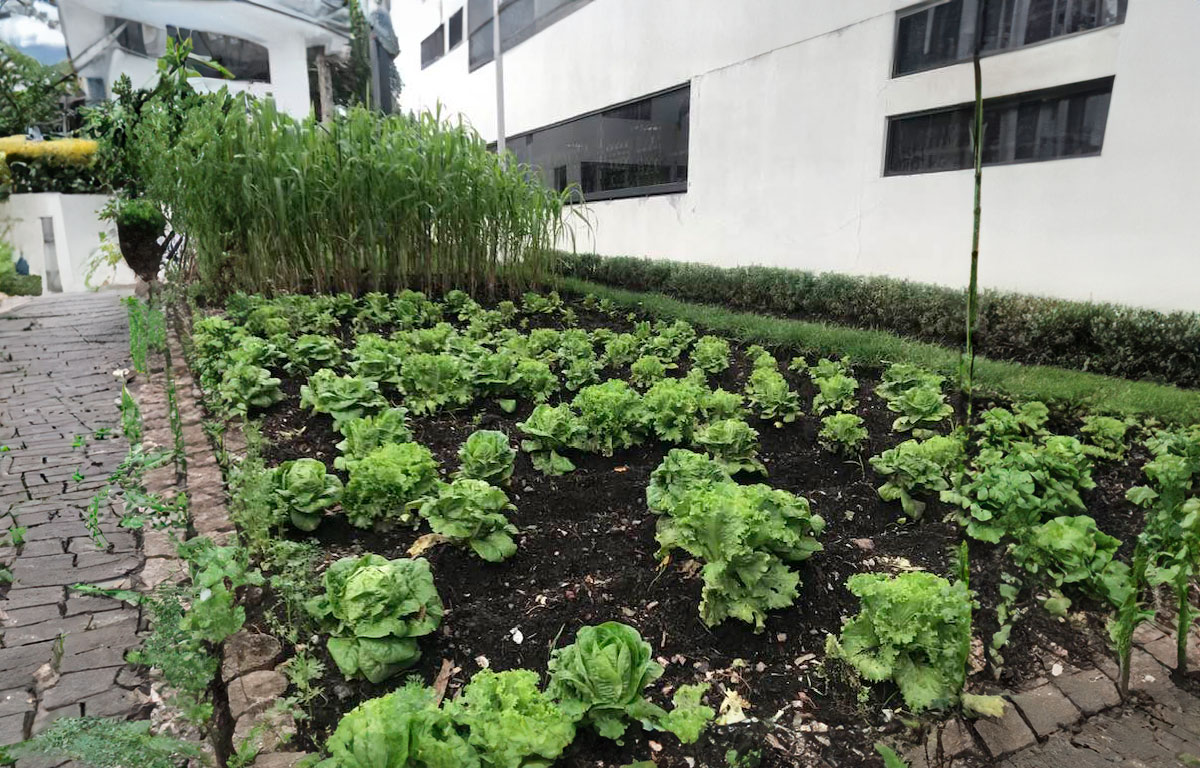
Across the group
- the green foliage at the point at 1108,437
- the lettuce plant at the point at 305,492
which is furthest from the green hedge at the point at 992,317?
the lettuce plant at the point at 305,492

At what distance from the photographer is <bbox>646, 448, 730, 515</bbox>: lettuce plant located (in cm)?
229

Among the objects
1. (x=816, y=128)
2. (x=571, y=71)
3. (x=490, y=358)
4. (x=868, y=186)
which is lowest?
(x=490, y=358)

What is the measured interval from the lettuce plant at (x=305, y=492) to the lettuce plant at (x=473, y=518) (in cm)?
46

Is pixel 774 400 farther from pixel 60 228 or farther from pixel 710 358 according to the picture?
pixel 60 228

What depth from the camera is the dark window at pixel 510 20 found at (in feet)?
41.8

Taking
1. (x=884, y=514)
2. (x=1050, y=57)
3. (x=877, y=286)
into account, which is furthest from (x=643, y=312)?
(x=884, y=514)

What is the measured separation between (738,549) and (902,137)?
20.5 ft

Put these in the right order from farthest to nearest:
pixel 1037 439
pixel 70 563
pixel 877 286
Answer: pixel 877 286 → pixel 1037 439 → pixel 70 563

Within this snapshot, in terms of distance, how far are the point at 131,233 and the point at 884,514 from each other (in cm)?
738

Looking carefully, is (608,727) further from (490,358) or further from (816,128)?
(816,128)

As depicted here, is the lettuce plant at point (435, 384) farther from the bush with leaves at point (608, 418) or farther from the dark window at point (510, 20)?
the dark window at point (510, 20)

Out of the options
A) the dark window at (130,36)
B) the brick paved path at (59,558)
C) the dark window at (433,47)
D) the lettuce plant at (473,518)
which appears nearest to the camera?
the brick paved path at (59,558)

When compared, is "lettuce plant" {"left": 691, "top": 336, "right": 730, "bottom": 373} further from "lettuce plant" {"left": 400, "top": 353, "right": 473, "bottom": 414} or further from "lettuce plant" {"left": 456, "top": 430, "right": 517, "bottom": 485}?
"lettuce plant" {"left": 456, "top": 430, "right": 517, "bottom": 485}

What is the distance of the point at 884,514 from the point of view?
8.84 ft
